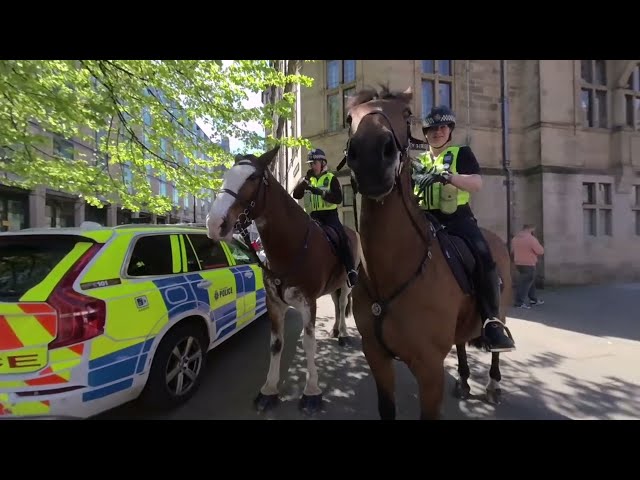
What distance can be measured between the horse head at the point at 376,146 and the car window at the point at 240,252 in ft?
12.6

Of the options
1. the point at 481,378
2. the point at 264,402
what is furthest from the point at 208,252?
the point at 481,378

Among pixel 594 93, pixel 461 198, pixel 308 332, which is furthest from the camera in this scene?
pixel 594 93

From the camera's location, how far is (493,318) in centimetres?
268

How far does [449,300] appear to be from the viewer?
2305 mm

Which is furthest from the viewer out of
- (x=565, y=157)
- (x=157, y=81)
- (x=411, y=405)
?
(x=565, y=157)

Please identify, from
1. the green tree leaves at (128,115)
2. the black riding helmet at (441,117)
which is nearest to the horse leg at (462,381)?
the black riding helmet at (441,117)

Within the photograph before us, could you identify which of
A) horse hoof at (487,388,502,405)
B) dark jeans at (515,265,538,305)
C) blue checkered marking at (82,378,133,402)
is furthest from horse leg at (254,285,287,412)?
dark jeans at (515,265,538,305)

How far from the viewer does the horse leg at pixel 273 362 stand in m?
3.63

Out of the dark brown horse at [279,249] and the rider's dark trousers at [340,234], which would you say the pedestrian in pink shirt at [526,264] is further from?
the dark brown horse at [279,249]

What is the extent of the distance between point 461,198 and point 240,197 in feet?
6.44

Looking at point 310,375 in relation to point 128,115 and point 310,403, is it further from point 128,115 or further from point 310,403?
point 128,115
